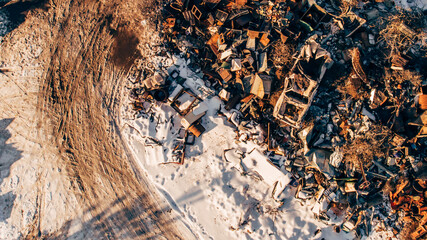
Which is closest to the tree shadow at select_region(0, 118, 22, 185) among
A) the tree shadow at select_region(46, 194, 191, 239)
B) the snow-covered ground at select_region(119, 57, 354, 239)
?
the tree shadow at select_region(46, 194, 191, 239)

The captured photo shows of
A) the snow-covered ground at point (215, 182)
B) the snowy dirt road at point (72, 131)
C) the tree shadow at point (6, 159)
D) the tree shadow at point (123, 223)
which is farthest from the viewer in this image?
the tree shadow at point (6, 159)

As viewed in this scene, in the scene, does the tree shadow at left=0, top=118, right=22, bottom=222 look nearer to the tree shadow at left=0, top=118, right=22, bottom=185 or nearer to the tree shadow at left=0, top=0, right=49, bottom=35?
the tree shadow at left=0, top=118, right=22, bottom=185

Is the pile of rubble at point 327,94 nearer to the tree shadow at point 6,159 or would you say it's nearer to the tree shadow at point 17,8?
the tree shadow at point 17,8

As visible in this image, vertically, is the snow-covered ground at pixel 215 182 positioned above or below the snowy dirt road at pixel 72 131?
below

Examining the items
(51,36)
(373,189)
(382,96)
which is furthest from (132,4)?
(373,189)

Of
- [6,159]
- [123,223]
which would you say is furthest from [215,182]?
[6,159]

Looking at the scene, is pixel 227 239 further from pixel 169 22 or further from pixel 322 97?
pixel 169 22

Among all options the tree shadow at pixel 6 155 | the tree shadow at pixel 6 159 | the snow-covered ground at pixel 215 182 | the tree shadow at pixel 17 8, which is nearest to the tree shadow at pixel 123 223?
the snow-covered ground at pixel 215 182

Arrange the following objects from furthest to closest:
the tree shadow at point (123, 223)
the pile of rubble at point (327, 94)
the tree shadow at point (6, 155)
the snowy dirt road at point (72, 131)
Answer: the tree shadow at point (6, 155)
the snowy dirt road at point (72, 131)
the tree shadow at point (123, 223)
the pile of rubble at point (327, 94)
